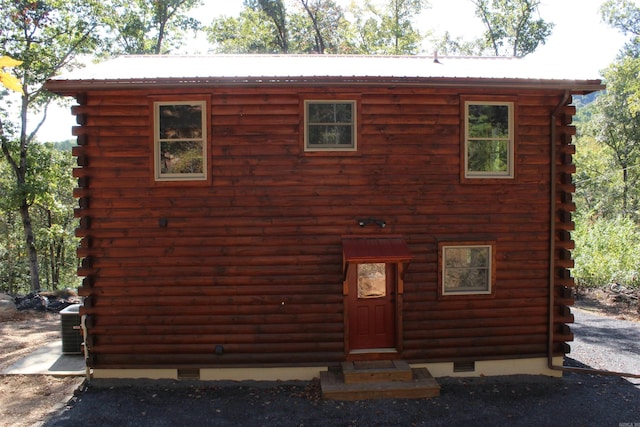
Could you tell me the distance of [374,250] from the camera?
7.47 meters

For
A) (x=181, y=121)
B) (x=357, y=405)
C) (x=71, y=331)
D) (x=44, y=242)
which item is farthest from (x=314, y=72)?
(x=44, y=242)

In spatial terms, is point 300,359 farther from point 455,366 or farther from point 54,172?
point 54,172

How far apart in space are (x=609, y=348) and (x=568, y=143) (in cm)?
529

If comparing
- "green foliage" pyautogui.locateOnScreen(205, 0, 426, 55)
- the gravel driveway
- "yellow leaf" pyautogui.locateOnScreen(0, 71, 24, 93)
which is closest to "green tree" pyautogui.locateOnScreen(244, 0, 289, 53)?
"green foliage" pyautogui.locateOnScreen(205, 0, 426, 55)

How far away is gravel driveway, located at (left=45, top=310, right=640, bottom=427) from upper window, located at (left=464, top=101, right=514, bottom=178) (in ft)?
12.8

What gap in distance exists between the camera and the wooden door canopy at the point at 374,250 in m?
7.32

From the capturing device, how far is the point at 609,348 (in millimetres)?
10023

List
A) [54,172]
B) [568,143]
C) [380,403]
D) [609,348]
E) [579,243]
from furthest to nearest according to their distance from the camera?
[54,172] < [579,243] < [609,348] < [568,143] < [380,403]

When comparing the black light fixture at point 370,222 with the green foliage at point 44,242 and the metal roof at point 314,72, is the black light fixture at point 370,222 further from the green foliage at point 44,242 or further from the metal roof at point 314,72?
the green foliage at point 44,242

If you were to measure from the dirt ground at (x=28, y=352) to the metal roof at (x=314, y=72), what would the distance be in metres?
5.14

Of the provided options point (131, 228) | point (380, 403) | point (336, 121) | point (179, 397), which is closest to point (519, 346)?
point (380, 403)

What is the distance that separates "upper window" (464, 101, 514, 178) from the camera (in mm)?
8008

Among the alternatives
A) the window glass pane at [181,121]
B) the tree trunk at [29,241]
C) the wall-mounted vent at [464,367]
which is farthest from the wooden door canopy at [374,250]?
the tree trunk at [29,241]

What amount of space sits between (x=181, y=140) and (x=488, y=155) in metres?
5.63
